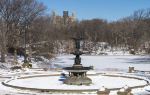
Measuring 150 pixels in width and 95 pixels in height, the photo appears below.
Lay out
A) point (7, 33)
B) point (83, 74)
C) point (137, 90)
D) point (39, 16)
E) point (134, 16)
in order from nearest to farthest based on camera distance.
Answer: point (137, 90), point (83, 74), point (7, 33), point (39, 16), point (134, 16)

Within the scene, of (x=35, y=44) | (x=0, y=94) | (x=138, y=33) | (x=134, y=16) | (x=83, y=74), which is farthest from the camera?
(x=134, y=16)

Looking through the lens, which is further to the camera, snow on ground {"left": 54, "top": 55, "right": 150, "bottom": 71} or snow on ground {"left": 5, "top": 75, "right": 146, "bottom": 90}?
snow on ground {"left": 54, "top": 55, "right": 150, "bottom": 71}

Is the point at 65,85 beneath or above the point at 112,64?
beneath

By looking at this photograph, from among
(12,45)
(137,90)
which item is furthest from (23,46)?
(137,90)

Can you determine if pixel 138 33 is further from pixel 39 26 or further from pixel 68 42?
pixel 39 26

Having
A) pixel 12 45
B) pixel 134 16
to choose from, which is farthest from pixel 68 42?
pixel 12 45

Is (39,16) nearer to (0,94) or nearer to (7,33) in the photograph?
(7,33)

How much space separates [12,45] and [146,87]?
134 ft

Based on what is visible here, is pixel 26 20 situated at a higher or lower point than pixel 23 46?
higher

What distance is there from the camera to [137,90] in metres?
28.5

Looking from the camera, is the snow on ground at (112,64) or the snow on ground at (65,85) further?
the snow on ground at (112,64)

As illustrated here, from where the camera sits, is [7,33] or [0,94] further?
[7,33]

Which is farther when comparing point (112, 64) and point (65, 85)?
point (112, 64)

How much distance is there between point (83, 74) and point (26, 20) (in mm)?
35927
